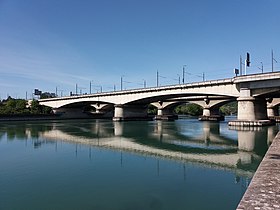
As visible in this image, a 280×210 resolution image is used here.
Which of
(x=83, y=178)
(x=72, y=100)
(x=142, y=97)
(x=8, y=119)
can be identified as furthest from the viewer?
(x=72, y=100)

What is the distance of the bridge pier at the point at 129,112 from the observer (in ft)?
201

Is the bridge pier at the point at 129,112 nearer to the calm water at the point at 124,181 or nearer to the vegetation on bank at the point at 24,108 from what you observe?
the vegetation on bank at the point at 24,108

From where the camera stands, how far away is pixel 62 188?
30.7ft

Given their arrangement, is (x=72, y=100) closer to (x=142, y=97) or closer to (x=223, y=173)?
(x=142, y=97)

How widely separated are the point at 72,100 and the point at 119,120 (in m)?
19.0

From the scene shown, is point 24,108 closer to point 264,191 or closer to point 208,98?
point 208,98

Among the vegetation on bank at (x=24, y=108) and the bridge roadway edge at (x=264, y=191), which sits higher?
the vegetation on bank at (x=24, y=108)

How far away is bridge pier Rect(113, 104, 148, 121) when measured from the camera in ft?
201

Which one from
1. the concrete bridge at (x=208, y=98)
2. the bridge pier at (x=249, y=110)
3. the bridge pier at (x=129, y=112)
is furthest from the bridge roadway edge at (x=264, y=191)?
the bridge pier at (x=129, y=112)

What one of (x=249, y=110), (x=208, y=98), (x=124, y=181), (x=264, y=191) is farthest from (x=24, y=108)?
(x=264, y=191)

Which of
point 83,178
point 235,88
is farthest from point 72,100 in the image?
point 83,178

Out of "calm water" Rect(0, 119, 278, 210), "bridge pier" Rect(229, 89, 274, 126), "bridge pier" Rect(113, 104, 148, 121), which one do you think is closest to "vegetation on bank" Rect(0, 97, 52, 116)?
"bridge pier" Rect(113, 104, 148, 121)

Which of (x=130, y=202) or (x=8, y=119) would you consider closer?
(x=130, y=202)

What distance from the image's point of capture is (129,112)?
6275 cm
